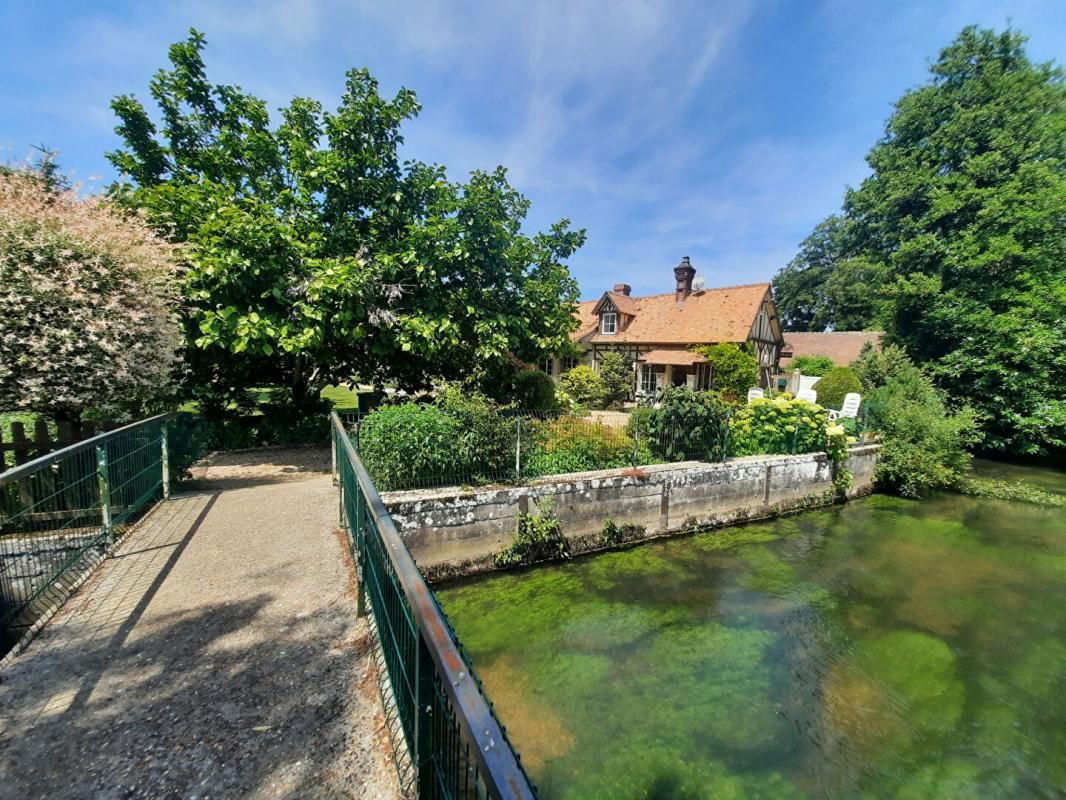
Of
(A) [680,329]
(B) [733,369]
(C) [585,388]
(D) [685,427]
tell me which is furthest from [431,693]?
(A) [680,329]

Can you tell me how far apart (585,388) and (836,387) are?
1123 centimetres

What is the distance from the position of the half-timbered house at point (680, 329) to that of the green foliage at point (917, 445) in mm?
8956

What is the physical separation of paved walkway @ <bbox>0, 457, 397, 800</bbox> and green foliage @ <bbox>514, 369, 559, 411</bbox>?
9.81 metres

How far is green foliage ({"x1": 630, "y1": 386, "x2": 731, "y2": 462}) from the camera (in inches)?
373

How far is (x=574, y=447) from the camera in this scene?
881 centimetres

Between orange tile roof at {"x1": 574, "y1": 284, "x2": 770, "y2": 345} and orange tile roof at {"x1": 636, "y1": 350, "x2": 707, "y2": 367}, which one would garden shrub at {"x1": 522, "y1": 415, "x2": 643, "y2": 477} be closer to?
orange tile roof at {"x1": 574, "y1": 284, "x2": 770, "y2": 345}

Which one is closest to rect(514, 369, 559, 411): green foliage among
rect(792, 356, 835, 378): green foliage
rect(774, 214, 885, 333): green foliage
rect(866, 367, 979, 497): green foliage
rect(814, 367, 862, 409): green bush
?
rect(866, 367, 979, 497): green foliage

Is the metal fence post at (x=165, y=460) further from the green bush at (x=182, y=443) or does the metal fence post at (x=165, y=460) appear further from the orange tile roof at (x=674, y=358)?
the orange tile roof at (x=674, y=358)

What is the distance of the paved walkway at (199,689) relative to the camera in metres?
2.07

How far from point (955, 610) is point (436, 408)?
344 inches

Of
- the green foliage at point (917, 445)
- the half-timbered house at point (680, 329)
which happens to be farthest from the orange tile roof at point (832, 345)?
the green foliage at point (917, 445)

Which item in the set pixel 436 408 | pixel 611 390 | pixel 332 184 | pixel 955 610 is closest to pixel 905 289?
pixel 611 390

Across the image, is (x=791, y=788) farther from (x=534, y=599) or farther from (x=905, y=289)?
(x=905, y=289)

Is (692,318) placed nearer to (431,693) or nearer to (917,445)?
(917,445)
